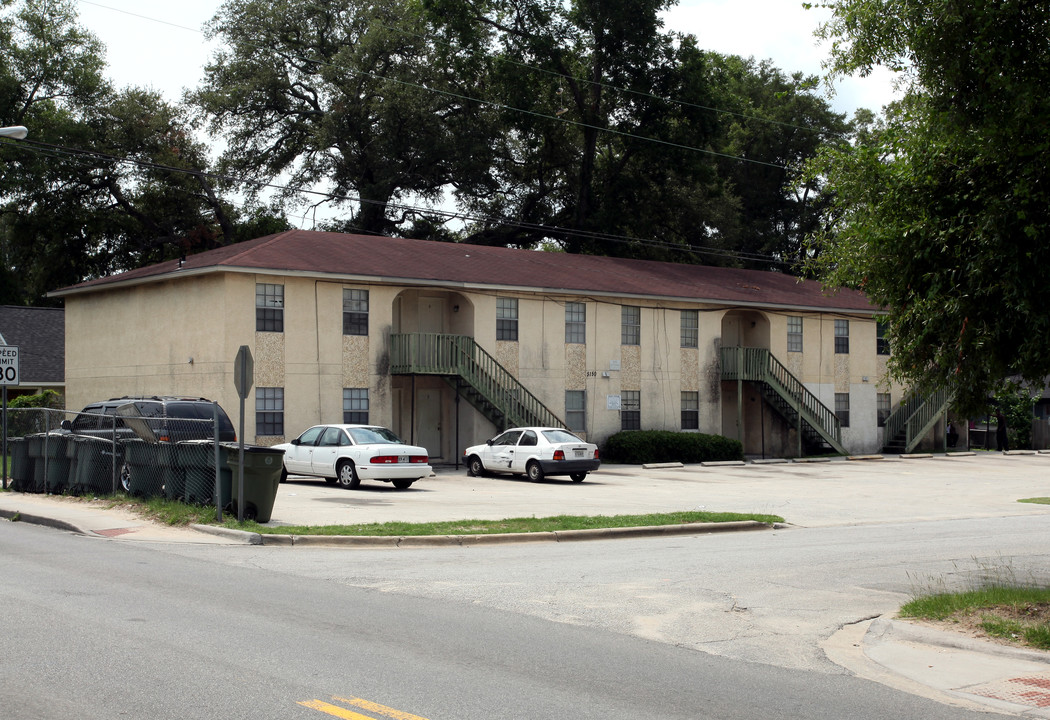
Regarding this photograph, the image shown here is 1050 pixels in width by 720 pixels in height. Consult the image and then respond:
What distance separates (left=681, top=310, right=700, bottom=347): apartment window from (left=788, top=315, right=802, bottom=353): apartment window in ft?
15.7

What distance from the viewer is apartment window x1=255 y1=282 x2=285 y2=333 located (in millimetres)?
31500

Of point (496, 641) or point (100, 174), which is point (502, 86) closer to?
point (100, 174)

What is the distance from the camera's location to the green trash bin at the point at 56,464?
2123cm

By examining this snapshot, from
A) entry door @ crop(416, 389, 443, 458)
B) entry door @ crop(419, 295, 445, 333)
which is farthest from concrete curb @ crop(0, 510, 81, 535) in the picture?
entry door @ crop(419, 295, 445, 333)

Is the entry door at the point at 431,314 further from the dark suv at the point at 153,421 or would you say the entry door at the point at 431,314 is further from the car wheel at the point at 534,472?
the dark suv at the point at 153,421

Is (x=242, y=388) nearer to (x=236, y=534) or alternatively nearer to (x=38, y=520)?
(x=236, y=534)

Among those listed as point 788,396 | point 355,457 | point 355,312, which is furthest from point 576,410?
point 355,457

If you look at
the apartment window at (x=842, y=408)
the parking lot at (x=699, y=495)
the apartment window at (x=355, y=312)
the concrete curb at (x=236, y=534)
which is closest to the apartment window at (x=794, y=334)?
the apartment window at (x=842, y=408)

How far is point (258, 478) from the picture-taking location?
17.2 m

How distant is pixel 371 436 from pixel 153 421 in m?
7.11

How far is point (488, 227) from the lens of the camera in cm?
5962

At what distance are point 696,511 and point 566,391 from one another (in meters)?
17.0

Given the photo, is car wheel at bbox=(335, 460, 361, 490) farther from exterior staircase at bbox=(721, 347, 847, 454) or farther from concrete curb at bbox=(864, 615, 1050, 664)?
exterior staircase at bbox=(721, 347, 847, 454)

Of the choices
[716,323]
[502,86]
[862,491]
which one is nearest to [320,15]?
[502,86]
